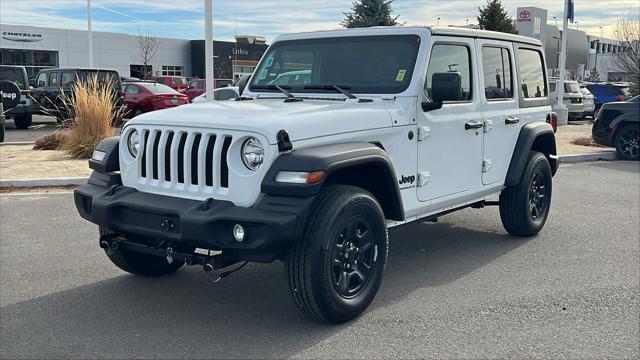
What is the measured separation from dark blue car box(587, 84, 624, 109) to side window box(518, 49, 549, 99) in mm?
20995

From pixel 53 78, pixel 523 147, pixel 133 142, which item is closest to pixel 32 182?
pixel 133 142

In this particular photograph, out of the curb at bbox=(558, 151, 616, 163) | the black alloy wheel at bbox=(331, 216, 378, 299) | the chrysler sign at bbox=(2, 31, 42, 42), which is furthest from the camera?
the chrysler sign at bbox=(2, 31, 42, 42)

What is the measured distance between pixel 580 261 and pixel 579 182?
4945mm

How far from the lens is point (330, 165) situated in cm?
391

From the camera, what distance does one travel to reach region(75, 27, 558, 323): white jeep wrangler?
3.87m

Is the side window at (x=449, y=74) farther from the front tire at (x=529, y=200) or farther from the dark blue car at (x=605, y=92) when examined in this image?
the dark blue car at (x=605, y=92)

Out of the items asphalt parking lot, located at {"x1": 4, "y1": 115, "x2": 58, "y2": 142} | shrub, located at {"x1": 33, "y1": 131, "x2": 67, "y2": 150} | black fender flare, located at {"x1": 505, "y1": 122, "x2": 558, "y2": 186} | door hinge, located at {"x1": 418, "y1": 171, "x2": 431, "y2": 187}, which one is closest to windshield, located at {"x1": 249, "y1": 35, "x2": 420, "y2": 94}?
door hinge, located at {"x1": 418, "y1": 171, "x2": 431, "y2": 187}

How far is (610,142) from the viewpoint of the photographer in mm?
13547

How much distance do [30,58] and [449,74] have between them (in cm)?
5504

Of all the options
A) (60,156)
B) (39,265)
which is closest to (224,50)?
(60,156)

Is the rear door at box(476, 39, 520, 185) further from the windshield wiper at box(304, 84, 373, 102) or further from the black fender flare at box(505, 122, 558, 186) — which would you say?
the windshield wiper at box(304, 84, 373, 102)

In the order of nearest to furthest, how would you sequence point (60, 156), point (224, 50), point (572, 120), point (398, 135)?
point (398, 135), point (60, 156), point (572, 120), point (224, 50)

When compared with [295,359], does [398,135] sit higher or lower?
higher

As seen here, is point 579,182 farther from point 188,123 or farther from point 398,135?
point 188,123
